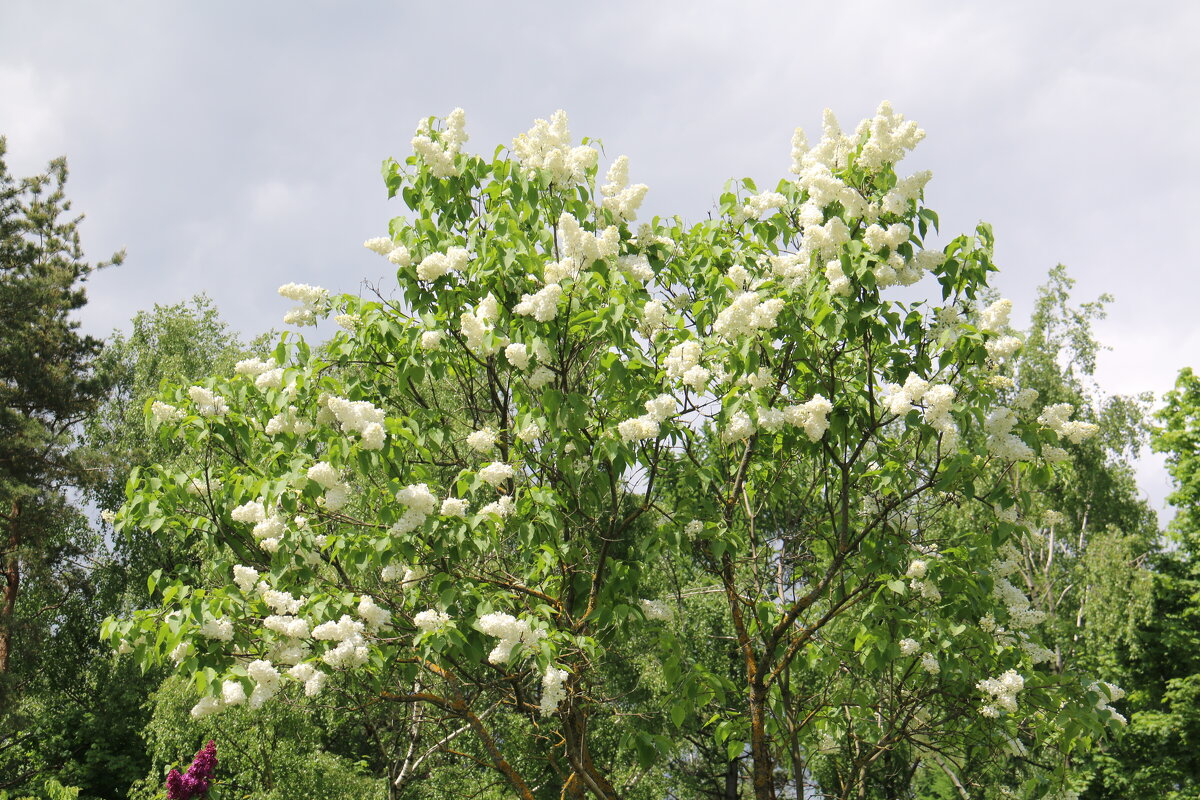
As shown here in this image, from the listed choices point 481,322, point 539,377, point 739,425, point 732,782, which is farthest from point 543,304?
point 732,782

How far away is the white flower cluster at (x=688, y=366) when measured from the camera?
4980 mm

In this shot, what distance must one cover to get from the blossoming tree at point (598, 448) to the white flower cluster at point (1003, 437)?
0.05 feet

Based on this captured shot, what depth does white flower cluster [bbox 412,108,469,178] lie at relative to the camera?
610 centimetres

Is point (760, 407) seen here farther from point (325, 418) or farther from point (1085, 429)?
point (325, 418)

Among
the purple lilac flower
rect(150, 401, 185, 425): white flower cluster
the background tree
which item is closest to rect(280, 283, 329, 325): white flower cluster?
rect(150, 401, 185, 425): white flower cluster

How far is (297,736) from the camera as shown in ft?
45.8

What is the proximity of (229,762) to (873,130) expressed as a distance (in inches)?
489

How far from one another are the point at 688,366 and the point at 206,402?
2.58 meters

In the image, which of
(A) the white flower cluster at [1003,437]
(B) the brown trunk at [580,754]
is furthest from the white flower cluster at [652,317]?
(B) the brown trunk at [580,754]

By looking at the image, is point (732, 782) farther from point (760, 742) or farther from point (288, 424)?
point (288, 424)

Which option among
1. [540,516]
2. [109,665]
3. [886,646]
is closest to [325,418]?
[540,516]

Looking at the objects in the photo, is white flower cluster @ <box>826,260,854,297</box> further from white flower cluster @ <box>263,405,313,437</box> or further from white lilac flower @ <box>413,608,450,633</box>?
white flower cluster @ <box>263,405,313,437</box>

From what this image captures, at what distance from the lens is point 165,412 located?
551 centimetres

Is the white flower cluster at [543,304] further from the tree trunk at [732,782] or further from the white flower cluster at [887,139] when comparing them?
the tree trunk at [732,782]
